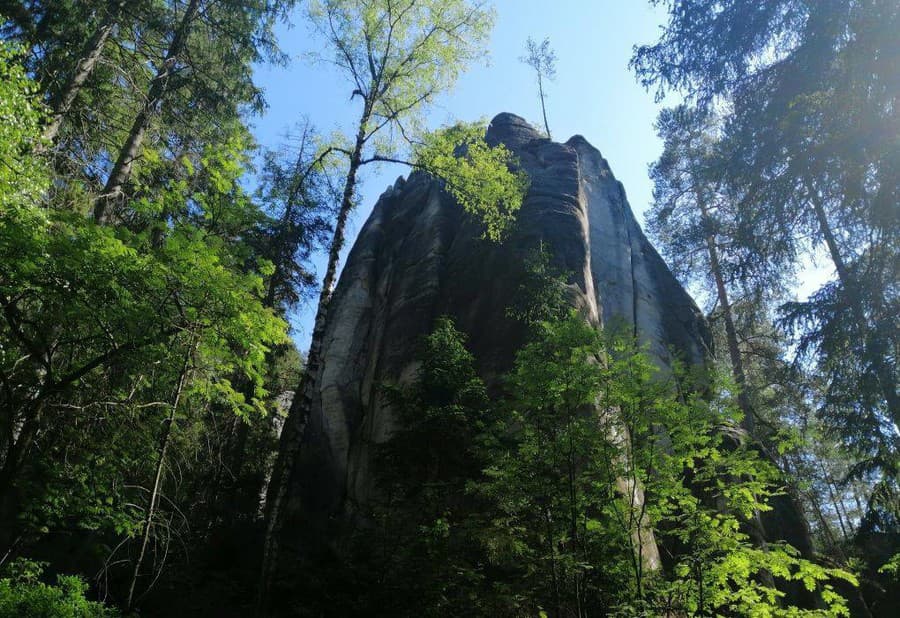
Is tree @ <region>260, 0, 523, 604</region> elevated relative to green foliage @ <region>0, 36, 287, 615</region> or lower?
elevated

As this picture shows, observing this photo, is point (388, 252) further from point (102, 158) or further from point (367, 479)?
point (102, 158)

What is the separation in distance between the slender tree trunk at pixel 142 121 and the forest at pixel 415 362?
7cm

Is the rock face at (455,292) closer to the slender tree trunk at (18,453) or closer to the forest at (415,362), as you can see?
the forest at (415,362)

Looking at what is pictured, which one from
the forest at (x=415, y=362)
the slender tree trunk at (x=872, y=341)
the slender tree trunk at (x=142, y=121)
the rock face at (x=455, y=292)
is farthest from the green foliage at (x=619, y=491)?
the slender tree trunk at (x=142, y=121)

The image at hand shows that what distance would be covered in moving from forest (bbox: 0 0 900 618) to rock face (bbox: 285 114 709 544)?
0.58 ft

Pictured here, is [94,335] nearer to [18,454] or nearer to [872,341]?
[18,454]

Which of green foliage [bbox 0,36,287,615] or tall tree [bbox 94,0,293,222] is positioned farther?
tall tree [bbox 94,0,293,222]

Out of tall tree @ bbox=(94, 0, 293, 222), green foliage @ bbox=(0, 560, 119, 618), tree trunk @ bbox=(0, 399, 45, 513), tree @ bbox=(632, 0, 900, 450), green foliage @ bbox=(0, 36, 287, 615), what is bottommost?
green foliage @ bbox=(0, 560, 119, 618)

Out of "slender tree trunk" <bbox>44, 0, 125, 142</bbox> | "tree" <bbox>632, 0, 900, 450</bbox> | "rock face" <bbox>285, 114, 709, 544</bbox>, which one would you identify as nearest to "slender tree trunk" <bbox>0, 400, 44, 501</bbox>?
"slender tree trunk" <bbox>44, 0, 125, 142</bbox>

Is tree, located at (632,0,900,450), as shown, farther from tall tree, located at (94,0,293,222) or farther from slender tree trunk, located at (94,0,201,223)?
slender tree trunk, located at (94,0,201,223)

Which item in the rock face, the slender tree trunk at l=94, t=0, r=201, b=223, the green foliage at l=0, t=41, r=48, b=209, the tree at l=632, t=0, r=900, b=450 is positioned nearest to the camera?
the green foliage at l=0, t=41, r=48, b=209

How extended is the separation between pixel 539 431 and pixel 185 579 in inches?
352

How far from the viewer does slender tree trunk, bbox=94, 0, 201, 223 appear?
948cm

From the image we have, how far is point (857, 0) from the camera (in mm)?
8352
